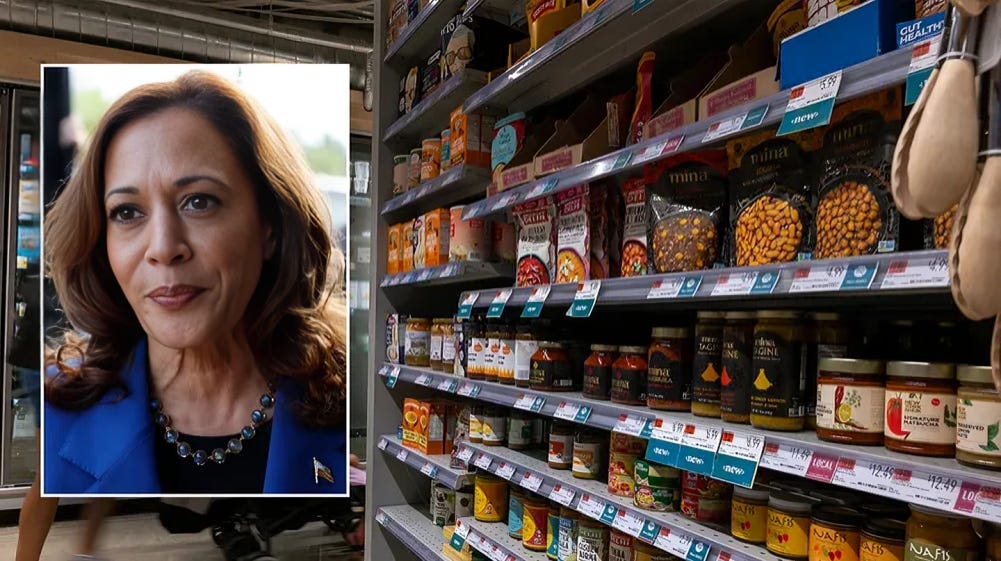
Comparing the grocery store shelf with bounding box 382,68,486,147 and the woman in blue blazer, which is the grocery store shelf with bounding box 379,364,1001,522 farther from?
the woman in blue blazer

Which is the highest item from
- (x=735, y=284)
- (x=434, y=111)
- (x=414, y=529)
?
(x=434, y=111)

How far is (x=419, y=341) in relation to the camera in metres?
3.07

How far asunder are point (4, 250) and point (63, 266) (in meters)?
1.29

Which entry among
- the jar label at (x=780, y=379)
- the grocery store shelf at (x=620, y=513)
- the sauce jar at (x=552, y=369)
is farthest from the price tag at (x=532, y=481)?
the jar label at (x=780, y=379)

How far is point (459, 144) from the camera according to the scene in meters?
2.65

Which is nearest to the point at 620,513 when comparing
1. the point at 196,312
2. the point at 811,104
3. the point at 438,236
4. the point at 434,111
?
the point at 811,104

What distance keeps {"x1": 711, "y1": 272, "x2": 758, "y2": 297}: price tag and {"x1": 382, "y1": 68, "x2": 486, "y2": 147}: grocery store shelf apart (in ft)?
4.80

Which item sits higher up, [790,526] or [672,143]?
[672,143]

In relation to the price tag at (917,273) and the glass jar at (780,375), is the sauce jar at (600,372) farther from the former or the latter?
the price tag at (917,273)

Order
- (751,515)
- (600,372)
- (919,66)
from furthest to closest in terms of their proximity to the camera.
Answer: (600,372) < (751,515) < (919,66)

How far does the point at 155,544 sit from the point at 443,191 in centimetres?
292

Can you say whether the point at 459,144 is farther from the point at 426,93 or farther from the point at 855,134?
the point at 855,134

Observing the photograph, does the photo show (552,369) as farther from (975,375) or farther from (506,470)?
(975,375)

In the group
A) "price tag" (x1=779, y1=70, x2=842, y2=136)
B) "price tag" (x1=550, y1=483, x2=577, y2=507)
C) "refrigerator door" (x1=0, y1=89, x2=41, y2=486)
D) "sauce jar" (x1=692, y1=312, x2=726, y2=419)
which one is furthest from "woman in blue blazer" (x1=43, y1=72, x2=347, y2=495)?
"price tag" (x1=779, y1=70, x2=842, y2=136)
